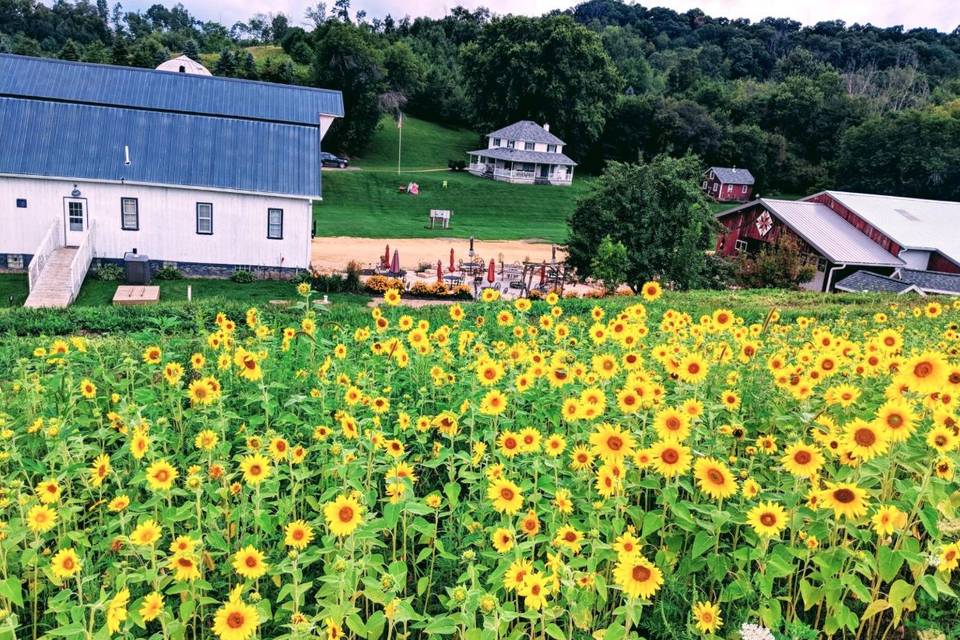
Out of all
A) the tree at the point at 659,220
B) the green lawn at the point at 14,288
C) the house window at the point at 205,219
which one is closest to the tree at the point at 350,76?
the house window at the point at 205,219

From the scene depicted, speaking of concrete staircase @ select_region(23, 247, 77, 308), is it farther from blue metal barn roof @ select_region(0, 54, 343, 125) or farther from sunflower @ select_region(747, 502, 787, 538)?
sunflower @ select_region(747, 502, 787, 538)

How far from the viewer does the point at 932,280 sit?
2970cm

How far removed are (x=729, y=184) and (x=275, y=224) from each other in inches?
1895

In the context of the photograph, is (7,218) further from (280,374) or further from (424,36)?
(424,36)

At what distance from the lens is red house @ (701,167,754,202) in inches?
2432

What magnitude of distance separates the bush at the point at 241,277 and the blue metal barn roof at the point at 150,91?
542cm

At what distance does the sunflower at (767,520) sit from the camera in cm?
307

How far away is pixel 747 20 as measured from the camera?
13912 cm

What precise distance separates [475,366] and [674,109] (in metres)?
62.9

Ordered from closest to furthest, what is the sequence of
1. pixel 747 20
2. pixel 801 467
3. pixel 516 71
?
pixel 801 467
pixel 516 71
pixel 747 20

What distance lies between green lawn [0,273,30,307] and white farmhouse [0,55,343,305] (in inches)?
31.4

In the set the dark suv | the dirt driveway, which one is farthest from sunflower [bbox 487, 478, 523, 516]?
the dark suv

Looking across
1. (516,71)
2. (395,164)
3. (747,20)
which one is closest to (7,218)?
(395,164)

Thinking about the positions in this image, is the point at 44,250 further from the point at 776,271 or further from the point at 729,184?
the point at 729,184
